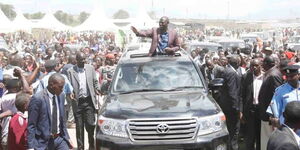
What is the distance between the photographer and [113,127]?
262 inches

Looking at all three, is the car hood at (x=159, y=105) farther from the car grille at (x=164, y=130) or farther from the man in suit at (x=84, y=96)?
the man in suit at (x=84, y=96)

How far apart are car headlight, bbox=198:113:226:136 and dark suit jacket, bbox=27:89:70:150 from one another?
187 centimetres

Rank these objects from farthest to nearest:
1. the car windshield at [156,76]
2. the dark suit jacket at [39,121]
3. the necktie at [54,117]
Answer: the car windshield at [156,76] → the necktie at [54,117] → the dark suit jacket at [39,121]

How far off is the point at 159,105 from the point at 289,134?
3050 mm

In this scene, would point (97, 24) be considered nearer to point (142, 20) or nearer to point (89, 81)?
point (142, 20)

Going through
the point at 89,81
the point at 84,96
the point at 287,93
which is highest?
the point at 287,93

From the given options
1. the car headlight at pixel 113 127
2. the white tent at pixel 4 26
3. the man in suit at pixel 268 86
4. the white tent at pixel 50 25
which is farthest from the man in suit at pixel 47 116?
the white tent at pixel 50 25

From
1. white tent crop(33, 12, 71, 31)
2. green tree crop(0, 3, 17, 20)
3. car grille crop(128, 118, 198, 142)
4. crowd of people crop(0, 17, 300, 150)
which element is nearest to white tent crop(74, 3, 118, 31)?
white tent crop(33, 12, 71, 31)

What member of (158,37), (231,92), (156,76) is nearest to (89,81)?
(158,37)

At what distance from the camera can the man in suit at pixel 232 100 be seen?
29.5 ft

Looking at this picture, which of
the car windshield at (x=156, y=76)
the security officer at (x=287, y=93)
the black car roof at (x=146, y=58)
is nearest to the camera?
the security officer at (x=287, y=93)

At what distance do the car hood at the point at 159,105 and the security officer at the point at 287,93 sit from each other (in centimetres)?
80

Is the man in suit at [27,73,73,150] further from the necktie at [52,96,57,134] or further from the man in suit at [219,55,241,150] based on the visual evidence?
the man in suit at [219,55,241,150]

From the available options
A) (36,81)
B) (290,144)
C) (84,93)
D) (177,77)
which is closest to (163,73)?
(177,77)
